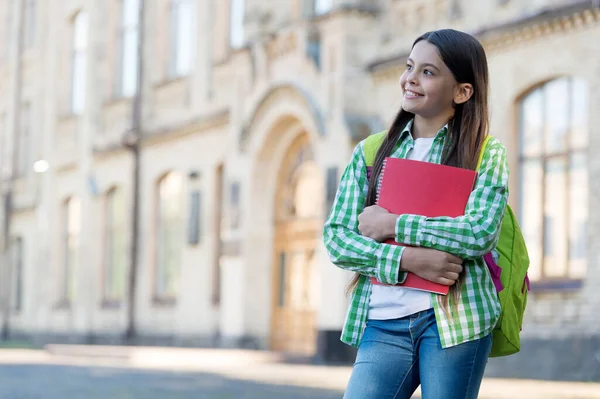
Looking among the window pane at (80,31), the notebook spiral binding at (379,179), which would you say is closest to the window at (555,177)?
the notebook spiral binding at (379,179)

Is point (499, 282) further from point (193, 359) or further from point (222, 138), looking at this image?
point (222, 138)

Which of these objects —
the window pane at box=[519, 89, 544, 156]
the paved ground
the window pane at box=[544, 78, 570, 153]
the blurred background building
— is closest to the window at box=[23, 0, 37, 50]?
the blurred background building

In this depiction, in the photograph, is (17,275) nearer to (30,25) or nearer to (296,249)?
(30,25)

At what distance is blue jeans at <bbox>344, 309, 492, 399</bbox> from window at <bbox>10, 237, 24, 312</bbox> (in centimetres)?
3463

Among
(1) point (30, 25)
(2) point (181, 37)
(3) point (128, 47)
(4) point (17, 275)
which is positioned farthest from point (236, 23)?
(4) point (17, 275)

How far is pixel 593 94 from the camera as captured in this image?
15.7m

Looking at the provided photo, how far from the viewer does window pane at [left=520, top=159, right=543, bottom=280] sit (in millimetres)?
16562

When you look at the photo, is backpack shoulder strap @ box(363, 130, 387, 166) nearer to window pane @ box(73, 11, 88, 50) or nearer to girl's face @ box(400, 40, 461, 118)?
girl's face @ box(400, 40, 461, 118)

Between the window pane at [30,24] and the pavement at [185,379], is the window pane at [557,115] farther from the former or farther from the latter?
the window pane at [30,24]

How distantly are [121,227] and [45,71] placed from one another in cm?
753

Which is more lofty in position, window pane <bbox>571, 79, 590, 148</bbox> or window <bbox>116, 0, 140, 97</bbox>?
window <bbox>116, 0, 140, 97</bbox>

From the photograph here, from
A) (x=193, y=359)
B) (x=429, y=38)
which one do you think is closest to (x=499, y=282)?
(x=429, y=38)

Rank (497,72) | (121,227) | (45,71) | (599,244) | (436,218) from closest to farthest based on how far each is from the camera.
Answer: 1. (436,218)
2. (599,244)
3. (497,72)
4. (121,227)
5. (45,71)

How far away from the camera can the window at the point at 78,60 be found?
3331 cm
